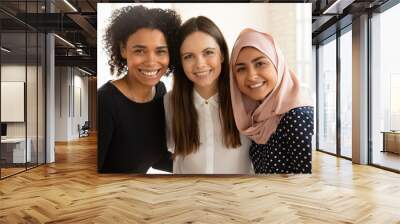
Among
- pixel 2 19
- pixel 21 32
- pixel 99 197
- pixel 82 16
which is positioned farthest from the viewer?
pixel 82 16

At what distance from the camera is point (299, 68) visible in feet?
19.8

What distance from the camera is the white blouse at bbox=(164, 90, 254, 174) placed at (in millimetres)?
5902

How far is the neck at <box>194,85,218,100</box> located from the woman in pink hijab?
0.28 metres

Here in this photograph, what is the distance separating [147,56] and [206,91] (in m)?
1.04

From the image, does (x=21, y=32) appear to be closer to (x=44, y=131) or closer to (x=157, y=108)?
(x=44, y=131)

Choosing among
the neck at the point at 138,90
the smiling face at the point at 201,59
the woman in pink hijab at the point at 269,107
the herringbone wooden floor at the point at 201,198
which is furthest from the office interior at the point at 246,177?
the smiling face at the point at 201,59

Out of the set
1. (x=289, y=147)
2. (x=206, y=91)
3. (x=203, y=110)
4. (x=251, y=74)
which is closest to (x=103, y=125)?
(x=203, y=110)

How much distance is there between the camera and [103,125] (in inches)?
242

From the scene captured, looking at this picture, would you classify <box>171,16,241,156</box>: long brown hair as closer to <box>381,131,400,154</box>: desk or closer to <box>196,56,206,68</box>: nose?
<box>196,56,206,68</box>: nose

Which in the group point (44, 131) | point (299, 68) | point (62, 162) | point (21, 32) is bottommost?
point (62, 162)

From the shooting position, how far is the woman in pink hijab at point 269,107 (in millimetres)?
5680

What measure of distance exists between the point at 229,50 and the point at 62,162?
4879 millimetres

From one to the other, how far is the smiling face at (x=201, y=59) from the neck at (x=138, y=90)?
652 mm

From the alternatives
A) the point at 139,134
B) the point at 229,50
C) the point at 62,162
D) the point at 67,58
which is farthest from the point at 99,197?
the point at 67,58
